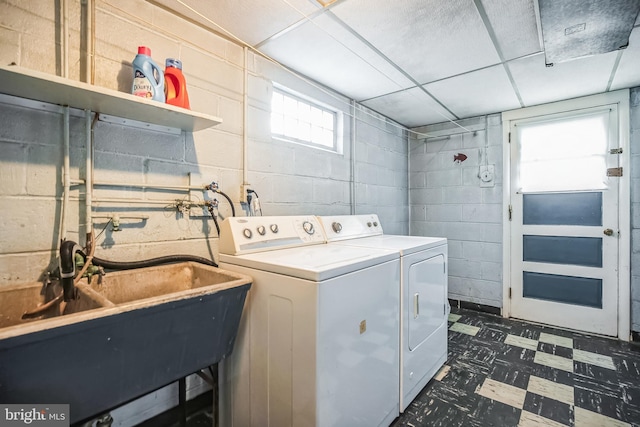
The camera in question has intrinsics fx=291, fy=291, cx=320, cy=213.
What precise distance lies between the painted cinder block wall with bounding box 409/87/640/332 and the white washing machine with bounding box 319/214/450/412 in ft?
4.61

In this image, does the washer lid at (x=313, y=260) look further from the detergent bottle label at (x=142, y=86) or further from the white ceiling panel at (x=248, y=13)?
the white ceiling panel at (x=248, y=13)

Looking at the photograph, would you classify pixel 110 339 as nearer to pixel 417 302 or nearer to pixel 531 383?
pixel 417 302

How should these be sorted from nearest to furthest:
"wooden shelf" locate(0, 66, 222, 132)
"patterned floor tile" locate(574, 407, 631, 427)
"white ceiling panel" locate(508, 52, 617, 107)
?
"wooden shelf" locate(0, 66, 222, 132) → "patterned floor tile" locate(574, 407, 631, 427) → "white ceiling panel" locate(508, 52, 617, 107)

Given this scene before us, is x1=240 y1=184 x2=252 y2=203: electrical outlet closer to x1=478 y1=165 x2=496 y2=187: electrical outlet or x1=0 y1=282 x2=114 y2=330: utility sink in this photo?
x1=0 y1=282 x2=114 y2=330: utility sink

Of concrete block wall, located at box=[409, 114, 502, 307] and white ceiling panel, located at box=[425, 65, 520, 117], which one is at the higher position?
white ceiling panel, located at box=[425, 65, 520, 117]

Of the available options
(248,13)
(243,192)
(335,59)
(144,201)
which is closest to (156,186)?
(144,201)

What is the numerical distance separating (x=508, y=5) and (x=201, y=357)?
2215mm

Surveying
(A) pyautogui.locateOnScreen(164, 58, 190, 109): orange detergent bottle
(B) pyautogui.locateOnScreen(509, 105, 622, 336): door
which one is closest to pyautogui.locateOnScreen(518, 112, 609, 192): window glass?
(B) pyautogui.locateOnScreen(509, 105, 622, 336): door

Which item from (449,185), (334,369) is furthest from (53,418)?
(449,185)

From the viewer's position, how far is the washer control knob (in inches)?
75.9

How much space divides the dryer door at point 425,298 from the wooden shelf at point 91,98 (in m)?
1.44

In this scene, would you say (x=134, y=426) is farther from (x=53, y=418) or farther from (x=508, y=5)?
(x=508, y=5)

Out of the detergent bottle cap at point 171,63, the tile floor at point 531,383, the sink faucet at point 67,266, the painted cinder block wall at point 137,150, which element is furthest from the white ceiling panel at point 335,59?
the tile floor at point 531,383

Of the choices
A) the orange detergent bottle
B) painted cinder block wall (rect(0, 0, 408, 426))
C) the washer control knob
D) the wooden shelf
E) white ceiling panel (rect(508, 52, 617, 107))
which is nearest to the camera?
the wooden shelf
